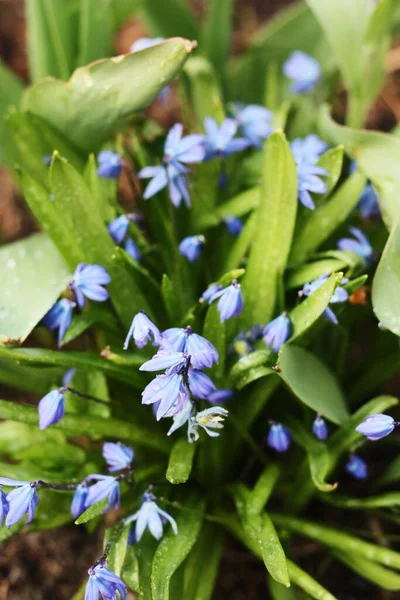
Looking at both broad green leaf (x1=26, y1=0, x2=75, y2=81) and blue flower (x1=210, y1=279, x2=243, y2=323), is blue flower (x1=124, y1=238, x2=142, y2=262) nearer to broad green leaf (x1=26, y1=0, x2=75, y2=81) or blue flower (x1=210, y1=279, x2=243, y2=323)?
blue flower (x1=210, y1=279, x2=243, y2=323)

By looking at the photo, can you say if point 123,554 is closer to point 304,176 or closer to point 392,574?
point 392,574

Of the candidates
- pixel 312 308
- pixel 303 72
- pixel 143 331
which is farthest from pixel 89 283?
pixel 303 72

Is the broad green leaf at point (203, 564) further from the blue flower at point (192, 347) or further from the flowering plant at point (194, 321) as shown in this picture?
the blue flower at point (192, 347)

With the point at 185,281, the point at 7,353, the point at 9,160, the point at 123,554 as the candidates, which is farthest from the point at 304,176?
the point at 9,160

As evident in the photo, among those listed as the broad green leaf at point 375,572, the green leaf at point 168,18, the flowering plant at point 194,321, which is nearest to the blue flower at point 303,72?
the flowering plant at point 194,321

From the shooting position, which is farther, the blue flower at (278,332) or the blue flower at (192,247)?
the blue flower at (192,247)

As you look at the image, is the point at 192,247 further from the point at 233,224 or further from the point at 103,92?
the point at 103,92
